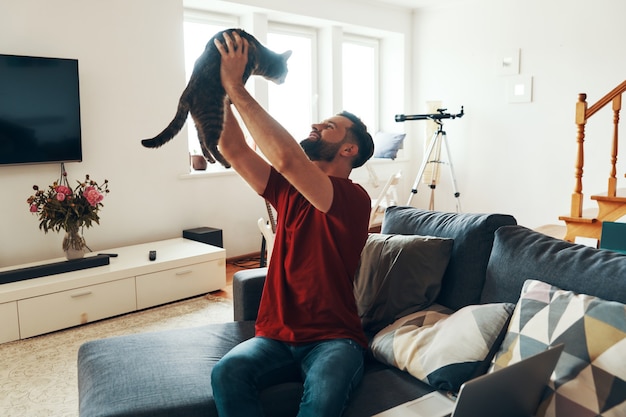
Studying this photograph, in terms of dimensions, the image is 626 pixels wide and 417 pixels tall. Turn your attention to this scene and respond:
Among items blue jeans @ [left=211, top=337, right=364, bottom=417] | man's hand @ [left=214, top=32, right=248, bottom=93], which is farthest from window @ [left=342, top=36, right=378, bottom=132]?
man's hand @ [left=214, top=32, right=248, bottom=93]

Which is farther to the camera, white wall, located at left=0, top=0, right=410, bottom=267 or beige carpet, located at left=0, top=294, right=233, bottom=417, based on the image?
white wall, located at left=0, top=0, right=410, bottom=267

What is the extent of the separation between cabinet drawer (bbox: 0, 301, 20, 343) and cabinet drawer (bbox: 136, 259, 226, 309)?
729 mm

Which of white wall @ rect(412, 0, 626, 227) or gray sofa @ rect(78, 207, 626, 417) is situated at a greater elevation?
white wall @ rect(412, 0, 626, 227)

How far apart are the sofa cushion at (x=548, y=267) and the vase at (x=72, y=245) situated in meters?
2.69

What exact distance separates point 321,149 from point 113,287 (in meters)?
2.26

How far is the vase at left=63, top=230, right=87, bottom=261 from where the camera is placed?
3.54 meters

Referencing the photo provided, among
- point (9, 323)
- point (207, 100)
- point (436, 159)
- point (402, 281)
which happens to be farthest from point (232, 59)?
point (436, 159)

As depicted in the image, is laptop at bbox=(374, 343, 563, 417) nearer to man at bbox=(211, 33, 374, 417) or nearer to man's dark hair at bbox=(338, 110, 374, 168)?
man at bbox=(211, 33, 374, 417)

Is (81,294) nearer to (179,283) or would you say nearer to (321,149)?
(179,283)

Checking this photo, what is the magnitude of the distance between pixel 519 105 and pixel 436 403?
4.83m

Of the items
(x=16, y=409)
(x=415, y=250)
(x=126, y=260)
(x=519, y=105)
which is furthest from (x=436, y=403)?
(x=519, y=105)

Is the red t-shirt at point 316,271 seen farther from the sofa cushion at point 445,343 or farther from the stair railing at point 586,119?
the stair railing at point 586,119

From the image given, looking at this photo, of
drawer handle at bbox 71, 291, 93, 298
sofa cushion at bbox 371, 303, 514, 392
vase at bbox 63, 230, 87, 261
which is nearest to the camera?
sofa cushion at bbox 371, 303, 514, 392

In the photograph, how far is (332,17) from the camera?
5633 mm
